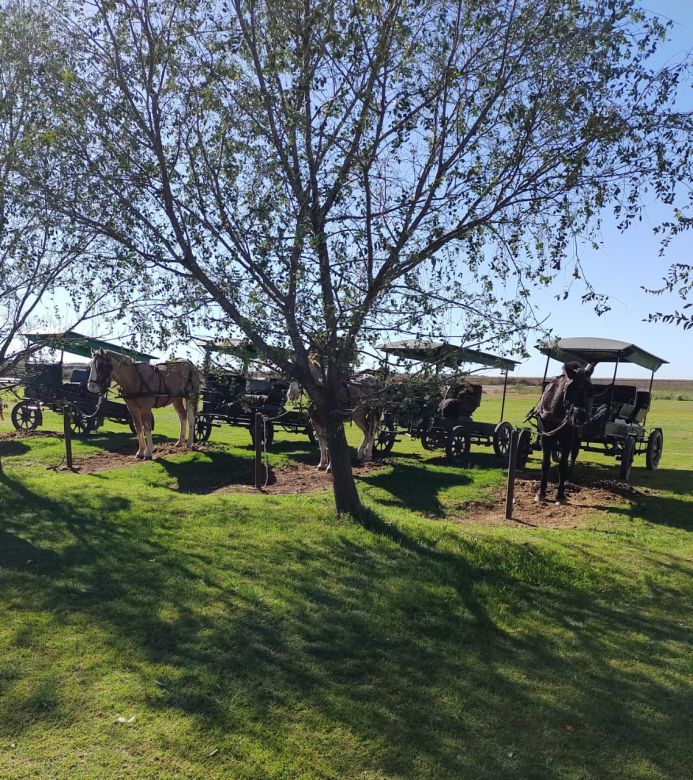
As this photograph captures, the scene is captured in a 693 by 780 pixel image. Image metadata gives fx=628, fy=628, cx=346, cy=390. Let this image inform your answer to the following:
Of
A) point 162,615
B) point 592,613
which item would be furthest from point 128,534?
point 592,613

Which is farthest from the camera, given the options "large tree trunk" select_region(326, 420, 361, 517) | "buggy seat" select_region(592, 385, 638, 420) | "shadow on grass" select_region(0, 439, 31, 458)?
"shadow on grass" select_region(0, 439, 31, 458)

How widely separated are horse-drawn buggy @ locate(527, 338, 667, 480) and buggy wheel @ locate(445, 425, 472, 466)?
1625 mm

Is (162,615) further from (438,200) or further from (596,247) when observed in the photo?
(596,247)

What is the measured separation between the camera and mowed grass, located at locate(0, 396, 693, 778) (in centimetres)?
A: 379

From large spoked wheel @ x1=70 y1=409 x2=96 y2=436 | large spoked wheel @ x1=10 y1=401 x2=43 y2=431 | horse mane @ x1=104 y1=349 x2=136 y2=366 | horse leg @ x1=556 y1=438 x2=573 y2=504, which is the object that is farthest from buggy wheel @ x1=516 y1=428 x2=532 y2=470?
large spoked wheel @ x1=10 y1=401 x2=43 y2=431

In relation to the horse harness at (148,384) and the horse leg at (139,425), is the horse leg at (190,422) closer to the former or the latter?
the horse harness at (148,384)

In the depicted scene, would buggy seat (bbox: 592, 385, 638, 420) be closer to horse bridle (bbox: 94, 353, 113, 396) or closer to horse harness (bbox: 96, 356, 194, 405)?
horse harness (bbox: 96, 356, 194, 405)

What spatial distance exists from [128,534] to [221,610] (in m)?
2.70

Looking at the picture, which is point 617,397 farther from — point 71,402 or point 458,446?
point 71,402

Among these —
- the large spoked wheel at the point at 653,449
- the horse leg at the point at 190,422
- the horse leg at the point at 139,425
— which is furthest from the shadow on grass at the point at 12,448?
the large spoked wheel at the point at 653,449

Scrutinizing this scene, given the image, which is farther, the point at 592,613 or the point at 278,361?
the point at 278,361

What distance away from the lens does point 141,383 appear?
1494cm

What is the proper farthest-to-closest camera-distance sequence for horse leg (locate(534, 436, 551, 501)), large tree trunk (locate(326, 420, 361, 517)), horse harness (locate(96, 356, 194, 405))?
horse harness (locate(96, 356, 194, 405))
horse leg (locate(534, 436, 551, 501))
large tree trunk (locate(326, 420, 361, 517))

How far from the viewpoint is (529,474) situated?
44.8ft
